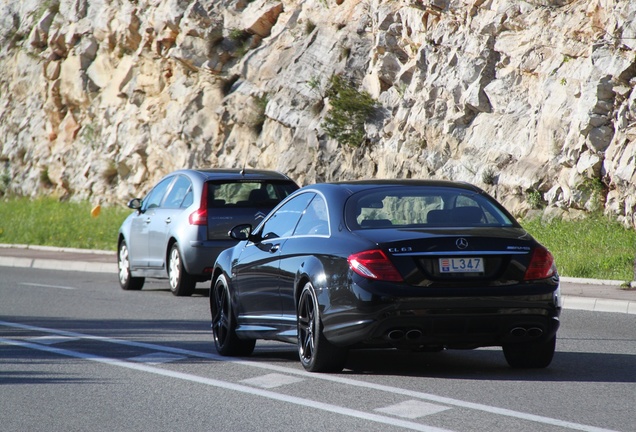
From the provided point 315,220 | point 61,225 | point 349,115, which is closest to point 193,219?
point 315,220

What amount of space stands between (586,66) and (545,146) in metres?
1.94

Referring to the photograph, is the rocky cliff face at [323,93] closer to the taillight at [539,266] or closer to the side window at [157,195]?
the side window at [157,195]

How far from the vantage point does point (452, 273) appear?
8164mm

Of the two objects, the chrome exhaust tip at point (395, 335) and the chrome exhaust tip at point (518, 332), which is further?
the chrome exhaust tip at point (518, 332)

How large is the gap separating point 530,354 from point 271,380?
201 centimetres

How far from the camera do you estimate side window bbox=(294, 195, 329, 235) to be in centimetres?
887

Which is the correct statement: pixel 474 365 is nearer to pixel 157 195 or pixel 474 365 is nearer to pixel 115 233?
pixel 157 195

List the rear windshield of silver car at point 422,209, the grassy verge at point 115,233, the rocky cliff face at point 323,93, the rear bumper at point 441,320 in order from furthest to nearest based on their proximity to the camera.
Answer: the rocky cliff face at point 323,93 < the grassy verge at point 115,233 < the rear windshield of silver car at point 422,209 < the rear bumper at point 441,320

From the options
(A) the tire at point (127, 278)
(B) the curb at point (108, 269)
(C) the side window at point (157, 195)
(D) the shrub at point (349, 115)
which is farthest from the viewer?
(D) the shrub at point (349, 115)

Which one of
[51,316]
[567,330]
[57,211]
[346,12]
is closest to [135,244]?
[51,316]

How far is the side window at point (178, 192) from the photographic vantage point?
1700 centimetres

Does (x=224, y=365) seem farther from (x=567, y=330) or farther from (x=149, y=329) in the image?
(x=567, y=330)

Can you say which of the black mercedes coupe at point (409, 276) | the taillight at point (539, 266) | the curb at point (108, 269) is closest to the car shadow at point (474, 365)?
the black mercedes coupe at point (409, 276)

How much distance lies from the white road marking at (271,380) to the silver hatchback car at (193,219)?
701cm
